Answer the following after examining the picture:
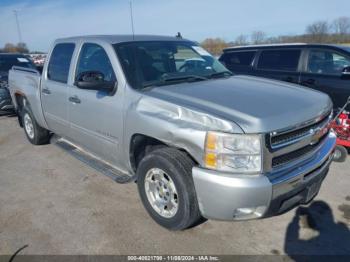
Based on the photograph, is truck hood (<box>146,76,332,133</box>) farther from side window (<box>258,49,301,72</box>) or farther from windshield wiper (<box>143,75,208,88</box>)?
→ side window (<box>258,49,301,72</box>)

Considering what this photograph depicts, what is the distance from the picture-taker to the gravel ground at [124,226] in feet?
9.73

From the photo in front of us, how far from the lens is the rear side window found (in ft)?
23.6

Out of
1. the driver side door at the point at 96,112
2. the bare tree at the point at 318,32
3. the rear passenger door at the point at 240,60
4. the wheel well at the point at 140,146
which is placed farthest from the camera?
the bare tree at the point at 318,32

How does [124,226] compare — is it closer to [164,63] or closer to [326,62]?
[164,63]

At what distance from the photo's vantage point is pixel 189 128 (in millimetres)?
2674

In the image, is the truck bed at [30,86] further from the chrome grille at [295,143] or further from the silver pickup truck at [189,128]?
the chrome grille at [295,143]

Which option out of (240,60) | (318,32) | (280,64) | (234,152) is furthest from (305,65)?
(318,32)

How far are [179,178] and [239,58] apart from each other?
17.4 ft

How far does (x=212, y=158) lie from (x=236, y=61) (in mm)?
5383

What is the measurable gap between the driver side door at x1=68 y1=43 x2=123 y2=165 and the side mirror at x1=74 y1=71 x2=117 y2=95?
8cm

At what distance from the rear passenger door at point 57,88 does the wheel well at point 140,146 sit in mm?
1472

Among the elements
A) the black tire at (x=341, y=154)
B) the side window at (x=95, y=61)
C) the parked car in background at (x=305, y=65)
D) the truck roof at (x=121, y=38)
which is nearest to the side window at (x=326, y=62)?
the parked car in background at (x=305, y=65)

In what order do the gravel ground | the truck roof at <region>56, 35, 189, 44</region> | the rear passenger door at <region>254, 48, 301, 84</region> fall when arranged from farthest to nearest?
1. the rear passenger door at <region>254, 48, 301, 84</region>
2. the truck roof at <region>56, 35, 189, 44</region>
3. the gravel ground

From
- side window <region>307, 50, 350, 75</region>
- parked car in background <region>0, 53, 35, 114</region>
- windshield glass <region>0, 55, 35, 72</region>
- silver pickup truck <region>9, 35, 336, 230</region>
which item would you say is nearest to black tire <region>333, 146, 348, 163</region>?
silver pickup truck <region>9, 35, 336, 230</region>
